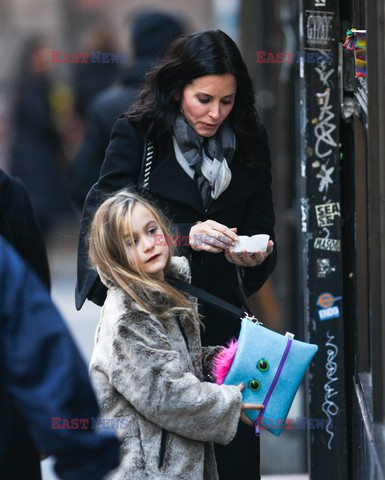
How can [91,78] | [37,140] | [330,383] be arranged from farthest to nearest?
[91,78], [37,140], [330,383]

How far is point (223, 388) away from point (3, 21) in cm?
1570

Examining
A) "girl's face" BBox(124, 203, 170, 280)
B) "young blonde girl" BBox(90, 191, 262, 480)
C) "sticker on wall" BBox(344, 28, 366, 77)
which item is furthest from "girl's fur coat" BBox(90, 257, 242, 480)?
"sticker on wall" BBox(344, 28, 366, 77)

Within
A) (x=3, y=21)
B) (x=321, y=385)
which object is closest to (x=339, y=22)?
(x=321, y=385)

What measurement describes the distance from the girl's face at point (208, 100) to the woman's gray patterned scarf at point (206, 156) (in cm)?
4

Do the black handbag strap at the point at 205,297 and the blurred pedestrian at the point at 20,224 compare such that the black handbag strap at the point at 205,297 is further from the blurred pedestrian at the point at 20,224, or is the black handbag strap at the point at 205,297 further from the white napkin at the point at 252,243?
the blurred pedestrian at the point at 20,224

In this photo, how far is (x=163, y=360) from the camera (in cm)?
341

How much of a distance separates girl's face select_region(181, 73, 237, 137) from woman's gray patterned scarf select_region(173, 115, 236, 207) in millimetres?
39

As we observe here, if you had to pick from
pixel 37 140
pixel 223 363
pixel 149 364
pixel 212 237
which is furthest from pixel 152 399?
pixel 37 140

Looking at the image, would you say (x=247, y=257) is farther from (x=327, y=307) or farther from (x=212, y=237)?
(x=327, y=307)

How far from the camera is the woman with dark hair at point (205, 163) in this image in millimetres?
3994

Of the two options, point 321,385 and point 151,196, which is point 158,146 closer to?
point 151,196

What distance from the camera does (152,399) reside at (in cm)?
340

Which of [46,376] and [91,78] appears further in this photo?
[91,78]

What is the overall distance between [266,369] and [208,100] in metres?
0.91
